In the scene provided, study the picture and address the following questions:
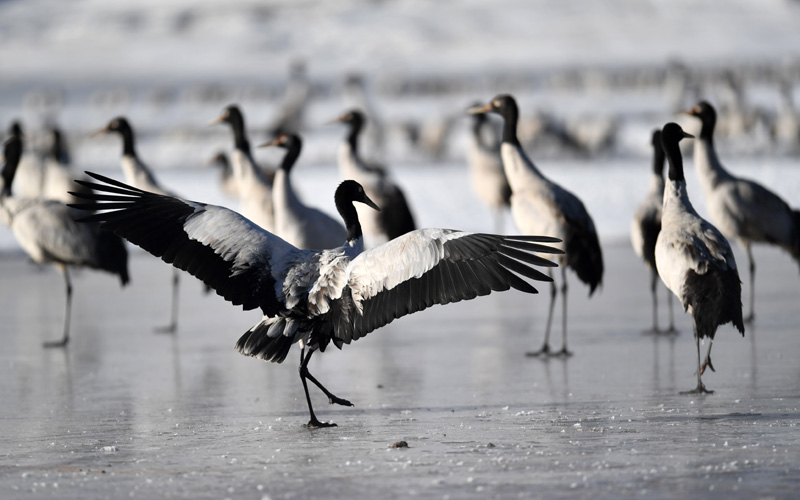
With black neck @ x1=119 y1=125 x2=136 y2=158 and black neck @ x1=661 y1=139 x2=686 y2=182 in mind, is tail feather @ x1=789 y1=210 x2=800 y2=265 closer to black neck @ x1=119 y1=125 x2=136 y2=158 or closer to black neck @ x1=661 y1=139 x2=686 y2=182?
black neck @ x1=661 y1=139 x2=686 y2=182

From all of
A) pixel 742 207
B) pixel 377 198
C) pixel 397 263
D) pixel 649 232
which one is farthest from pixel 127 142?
pixel 397 263

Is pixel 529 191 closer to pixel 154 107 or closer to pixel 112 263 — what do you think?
pixel 112 263

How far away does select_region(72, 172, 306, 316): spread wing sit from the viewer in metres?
Result: 6.60

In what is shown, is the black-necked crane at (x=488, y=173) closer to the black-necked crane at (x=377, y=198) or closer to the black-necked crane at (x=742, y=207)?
the black-necked crane at (x=377, y=198)

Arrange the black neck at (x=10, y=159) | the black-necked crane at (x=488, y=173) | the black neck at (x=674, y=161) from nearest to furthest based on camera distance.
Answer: the black neck at (x=674, y=161)
the black neck at (x=10, y=159)
the black-necked crane at (x=488, y=173)

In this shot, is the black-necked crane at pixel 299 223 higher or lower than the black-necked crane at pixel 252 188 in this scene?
Result: lower

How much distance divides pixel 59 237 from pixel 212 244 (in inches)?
184

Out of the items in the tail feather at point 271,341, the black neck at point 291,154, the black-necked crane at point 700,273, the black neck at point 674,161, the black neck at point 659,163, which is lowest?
the tail feather at point 271,341

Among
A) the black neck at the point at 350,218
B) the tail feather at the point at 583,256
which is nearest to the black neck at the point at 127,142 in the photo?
the tail feather at the point at 583,256

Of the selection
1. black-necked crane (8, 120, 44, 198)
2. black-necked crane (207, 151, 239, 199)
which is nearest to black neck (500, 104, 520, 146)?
black-necked crane (207, 151, 239, 199)

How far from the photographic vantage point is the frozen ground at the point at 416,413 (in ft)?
16.8

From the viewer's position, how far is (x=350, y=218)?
7.23 m

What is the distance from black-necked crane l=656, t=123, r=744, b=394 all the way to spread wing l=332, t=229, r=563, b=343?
135 centimetres

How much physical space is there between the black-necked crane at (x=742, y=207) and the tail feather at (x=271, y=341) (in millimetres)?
5397
